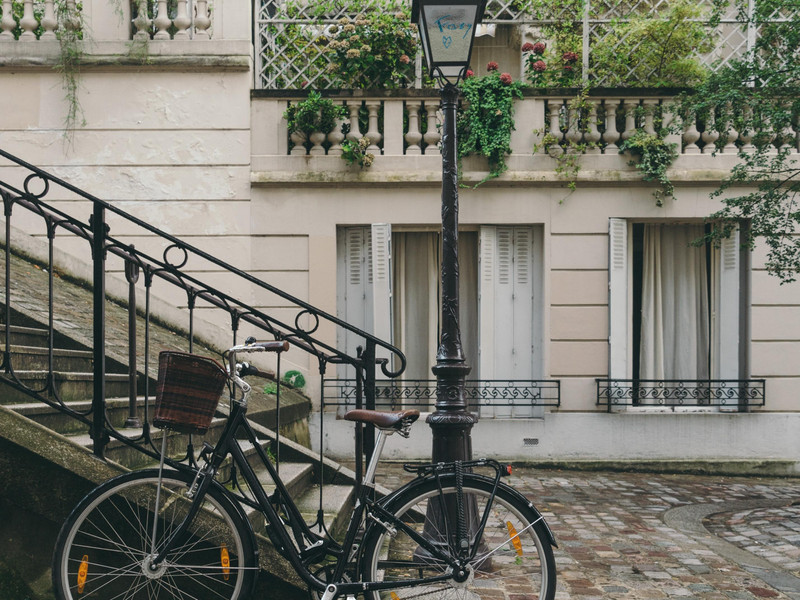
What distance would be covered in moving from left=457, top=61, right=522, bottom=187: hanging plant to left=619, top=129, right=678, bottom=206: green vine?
143cm

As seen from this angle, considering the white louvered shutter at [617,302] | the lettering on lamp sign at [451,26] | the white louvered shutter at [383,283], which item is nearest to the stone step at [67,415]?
the lettering on lamp sign at [451,26]

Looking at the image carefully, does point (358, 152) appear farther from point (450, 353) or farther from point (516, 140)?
point (450, 353)

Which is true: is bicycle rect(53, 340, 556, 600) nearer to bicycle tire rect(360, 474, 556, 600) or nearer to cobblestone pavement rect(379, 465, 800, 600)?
bicycle tire rect(360, 474, 556, 600)

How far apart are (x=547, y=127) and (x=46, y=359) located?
6.62 metres

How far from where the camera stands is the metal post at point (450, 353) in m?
4.76

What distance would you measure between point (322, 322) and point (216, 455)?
20.0 ft

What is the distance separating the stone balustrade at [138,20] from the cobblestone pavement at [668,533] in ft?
19.0

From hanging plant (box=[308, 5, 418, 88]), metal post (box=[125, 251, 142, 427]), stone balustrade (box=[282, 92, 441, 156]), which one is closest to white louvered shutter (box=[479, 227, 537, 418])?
stone balustrade (box=[282, 92, 441, 156])

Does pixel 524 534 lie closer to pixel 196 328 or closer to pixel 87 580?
pixel 87 580

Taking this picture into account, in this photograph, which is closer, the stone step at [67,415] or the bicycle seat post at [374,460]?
the bicycle seat post at [374,460]

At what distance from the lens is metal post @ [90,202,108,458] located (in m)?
3.90

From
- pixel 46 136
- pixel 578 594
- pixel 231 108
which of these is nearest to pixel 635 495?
pixel 578 594

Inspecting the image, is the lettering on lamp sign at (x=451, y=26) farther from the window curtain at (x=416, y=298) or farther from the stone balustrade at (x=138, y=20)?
the stone balustrade at (x=138, y=20)

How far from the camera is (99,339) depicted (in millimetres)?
3980
